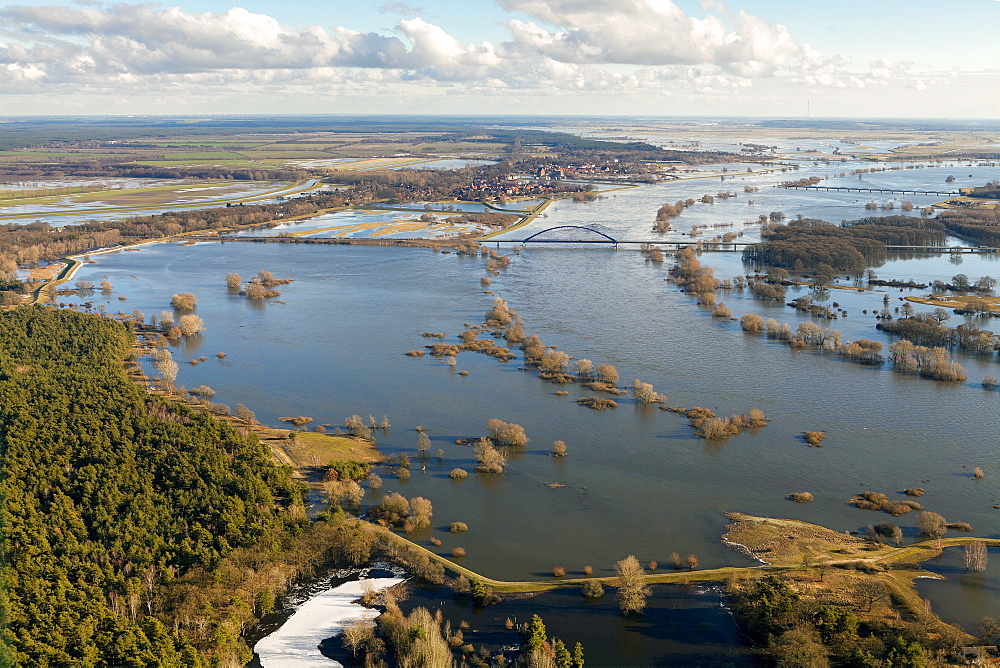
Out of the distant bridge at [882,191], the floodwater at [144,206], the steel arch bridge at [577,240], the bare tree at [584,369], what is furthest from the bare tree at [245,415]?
the distant bridge at [882,191]

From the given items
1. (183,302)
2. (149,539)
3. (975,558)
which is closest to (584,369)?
(975,558)

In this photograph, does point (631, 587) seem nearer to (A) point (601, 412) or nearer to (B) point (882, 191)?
(A) point (601, 412)

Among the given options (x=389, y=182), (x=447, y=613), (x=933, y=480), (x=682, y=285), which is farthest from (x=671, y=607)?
(x=389, y=182)

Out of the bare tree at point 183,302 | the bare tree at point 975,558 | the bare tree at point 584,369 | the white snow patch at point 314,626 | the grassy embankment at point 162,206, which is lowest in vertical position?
the white snow patch at point 314,626

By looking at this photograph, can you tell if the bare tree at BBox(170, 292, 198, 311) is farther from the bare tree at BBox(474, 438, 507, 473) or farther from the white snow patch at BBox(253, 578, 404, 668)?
the white snow patch at BBox(253, 578, 404, 668)

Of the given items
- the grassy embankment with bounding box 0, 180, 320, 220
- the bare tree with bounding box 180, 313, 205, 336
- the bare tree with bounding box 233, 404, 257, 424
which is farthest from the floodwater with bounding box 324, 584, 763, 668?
the grassy embankment with bounding box 0, 180, 320, 220

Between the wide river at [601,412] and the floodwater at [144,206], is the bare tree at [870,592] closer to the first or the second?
the wide river at [601,412]
